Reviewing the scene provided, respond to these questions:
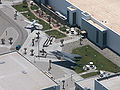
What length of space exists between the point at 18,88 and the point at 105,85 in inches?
1342

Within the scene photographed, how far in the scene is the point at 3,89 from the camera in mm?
199125

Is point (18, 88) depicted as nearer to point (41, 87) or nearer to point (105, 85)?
point (41, 87)

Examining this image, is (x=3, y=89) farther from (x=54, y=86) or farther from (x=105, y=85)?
(x=105, y=85)

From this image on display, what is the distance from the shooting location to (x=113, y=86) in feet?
653

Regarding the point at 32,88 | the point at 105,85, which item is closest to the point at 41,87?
the point at 32,88

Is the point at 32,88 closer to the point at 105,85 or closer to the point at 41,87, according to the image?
the point at 41,87

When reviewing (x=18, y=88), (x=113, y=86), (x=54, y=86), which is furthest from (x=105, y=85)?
(x=18, y=88)

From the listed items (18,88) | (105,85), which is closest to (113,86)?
(105,85)

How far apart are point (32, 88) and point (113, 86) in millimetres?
31632

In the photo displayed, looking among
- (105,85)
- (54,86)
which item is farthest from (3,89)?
(105,85)

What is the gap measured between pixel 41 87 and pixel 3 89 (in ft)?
48.8

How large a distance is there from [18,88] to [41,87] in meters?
9.04

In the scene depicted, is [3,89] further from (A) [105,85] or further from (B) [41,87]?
(A) [105,85]

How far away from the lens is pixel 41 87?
653 feet
